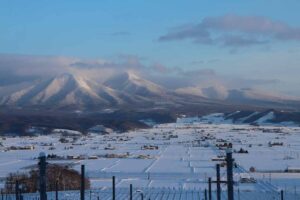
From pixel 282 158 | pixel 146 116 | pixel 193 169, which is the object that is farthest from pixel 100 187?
pixel 146 116

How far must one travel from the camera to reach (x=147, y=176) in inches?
874

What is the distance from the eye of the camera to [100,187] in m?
18.8

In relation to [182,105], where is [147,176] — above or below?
below

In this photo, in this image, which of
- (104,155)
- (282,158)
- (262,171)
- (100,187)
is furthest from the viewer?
(104,155)

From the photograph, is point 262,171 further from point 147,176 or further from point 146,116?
point 146,116

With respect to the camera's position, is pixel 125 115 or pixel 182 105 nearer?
pixel 125 115

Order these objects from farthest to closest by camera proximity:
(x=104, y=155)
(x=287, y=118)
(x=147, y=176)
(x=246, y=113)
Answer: (x=246, y=113) < (x=287, y=118) < (x=104, y=155) < (x=147, y=176)

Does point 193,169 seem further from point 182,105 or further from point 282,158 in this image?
point 182,105

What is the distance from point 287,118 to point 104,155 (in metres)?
69.8

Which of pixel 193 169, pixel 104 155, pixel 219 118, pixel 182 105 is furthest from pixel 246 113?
pixel 193 169

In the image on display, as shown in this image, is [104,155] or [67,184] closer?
→ [67,184]

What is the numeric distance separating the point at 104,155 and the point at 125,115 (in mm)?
85623

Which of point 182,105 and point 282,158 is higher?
point 182,105

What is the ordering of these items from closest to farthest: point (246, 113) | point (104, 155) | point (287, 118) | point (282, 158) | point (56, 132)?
point (282, 158) → point (104, 155) → point (56, 132) → point (287, 118) → point (246, 113)
